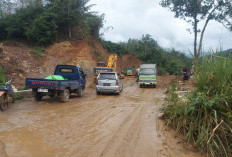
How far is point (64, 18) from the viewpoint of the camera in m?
24.2

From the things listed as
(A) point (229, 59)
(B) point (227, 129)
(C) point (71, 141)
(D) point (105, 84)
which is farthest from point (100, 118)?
(D) point (105, 84)

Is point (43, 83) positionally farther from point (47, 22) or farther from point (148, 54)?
point (148, 54)

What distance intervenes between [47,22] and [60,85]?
1729 centimetres

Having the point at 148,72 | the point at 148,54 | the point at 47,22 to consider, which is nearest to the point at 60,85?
the point at 148,72

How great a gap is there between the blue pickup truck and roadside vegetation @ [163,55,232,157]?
5.99 m

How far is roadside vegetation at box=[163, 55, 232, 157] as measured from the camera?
3.95m

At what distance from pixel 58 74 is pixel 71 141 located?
7.97 metres

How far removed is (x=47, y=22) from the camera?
23.1 metres

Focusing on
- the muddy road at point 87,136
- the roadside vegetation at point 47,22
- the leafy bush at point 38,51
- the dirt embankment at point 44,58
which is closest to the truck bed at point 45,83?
the muddy road at point 87,136

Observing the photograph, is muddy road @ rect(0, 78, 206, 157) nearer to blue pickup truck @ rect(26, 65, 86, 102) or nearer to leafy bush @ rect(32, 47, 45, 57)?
blue pickup truck @ rect(26, 65, 86, 102)

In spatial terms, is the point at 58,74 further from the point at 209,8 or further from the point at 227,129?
the point at 209,8

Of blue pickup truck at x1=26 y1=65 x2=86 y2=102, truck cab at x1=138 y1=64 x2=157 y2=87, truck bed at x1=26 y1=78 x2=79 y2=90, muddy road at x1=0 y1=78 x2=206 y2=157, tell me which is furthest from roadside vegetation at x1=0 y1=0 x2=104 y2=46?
muddy road at x1=0 y1=78 x2=206 y2=157

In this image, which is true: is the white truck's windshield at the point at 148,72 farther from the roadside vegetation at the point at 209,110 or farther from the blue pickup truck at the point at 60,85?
the roadside vegetation at the point at 209,110

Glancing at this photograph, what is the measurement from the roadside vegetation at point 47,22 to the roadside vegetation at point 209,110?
21.5 metres
